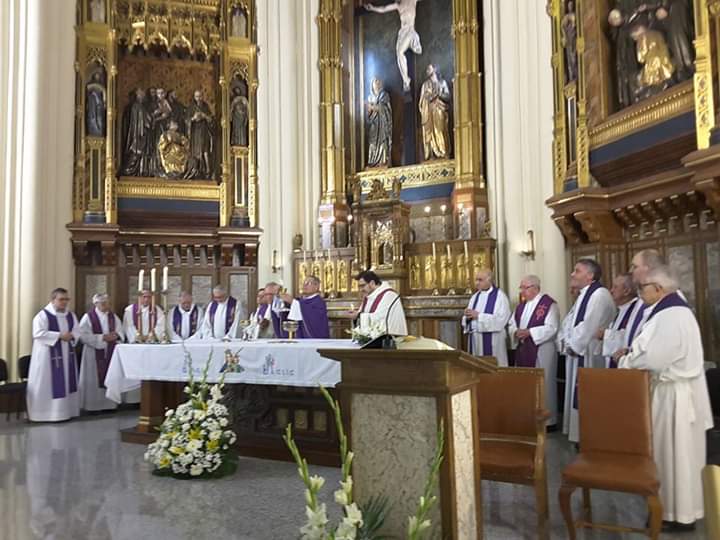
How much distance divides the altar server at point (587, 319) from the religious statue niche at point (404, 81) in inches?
222

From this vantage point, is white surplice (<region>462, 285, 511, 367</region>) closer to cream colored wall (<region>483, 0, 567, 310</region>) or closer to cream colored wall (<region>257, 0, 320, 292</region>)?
cream colored wall (<region>483, 0, 567, 310</region>)

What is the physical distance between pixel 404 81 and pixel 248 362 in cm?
765

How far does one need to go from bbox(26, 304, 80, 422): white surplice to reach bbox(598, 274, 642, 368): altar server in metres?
7.24

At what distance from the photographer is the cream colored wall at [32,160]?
416 inches

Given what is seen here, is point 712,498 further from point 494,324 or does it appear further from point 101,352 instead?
point 101,352

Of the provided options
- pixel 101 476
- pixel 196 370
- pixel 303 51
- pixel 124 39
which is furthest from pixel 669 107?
pixel 124 39

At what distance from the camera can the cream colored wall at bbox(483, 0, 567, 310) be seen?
977 centimetres

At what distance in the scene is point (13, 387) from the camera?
9.69 meters

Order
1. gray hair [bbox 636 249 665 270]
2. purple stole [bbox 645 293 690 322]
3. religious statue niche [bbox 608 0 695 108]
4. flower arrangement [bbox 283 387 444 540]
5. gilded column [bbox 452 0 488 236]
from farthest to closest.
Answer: gilded column [bbox 452 0 488 236] < religious statue niche [bbox 608 0 695 108] < gray hair [bbox 636 249 665 270] < purple stole [bbox 645 293 690 322] < flower arrangement [bbox 283 387 444 540]

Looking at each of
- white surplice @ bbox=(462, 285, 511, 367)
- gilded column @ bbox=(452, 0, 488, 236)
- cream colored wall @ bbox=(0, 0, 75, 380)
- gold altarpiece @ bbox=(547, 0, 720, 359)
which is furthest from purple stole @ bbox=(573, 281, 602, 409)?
cream colored wall @ bbox=(0, 0, 75, 380)

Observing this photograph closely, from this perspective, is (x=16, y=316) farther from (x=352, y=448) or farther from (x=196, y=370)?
(x=352, y=448)

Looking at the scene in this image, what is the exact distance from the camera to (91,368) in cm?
1067

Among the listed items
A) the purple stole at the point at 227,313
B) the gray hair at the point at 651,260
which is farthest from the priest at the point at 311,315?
the gray hair at the point at 651,260

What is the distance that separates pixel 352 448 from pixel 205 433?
3.05m
